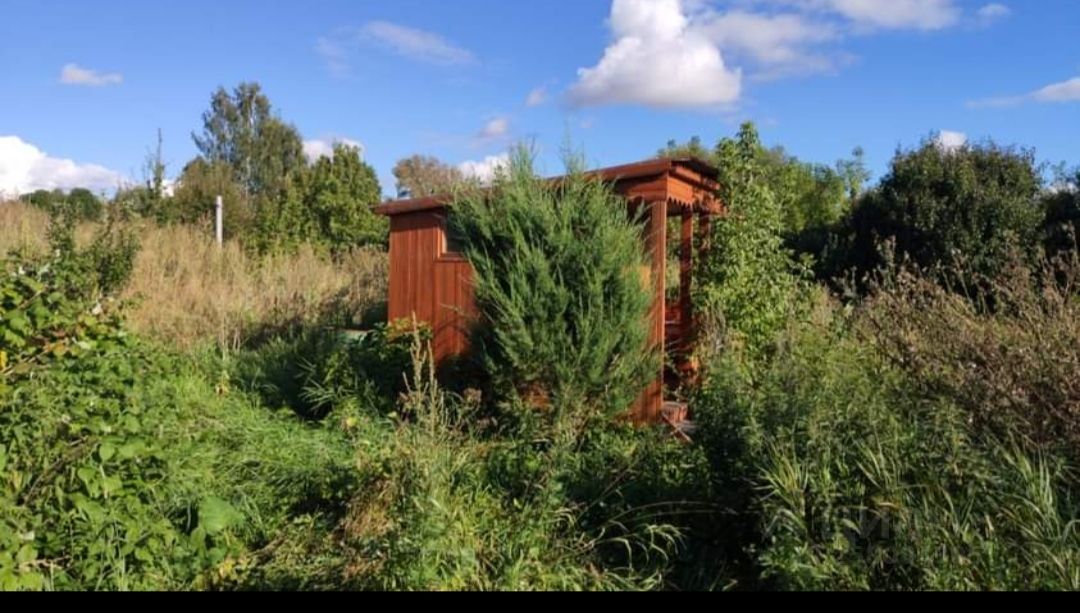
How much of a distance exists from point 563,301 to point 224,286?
7.83 meters

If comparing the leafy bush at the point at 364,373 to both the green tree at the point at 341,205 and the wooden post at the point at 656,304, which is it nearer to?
the wooden post at the point at 656,304

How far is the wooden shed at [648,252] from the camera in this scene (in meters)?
6.59

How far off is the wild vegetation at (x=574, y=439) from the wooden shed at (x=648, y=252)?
33cm

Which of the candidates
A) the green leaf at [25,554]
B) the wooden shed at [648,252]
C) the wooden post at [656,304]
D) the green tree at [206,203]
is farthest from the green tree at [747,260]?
the green tree at [206,203]

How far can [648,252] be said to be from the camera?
649 cm

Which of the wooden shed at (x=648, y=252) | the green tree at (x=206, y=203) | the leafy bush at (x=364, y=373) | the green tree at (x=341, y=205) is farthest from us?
the green tree at (x=206, y=203)

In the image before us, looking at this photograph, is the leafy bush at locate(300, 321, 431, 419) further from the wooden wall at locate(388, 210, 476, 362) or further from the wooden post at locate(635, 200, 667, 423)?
the wooden post at locate(635, 200, 667, 423)

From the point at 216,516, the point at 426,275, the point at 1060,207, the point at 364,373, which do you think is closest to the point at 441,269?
the point at 426,275

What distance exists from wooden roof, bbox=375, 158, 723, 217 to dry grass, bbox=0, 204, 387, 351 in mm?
4187

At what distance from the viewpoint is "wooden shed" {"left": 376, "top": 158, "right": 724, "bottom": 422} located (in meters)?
6.59

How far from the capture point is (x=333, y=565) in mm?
3740

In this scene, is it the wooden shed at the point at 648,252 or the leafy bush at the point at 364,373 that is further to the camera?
the leafy bush at the point at 364,373

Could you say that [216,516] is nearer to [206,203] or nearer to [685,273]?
[685,273]
